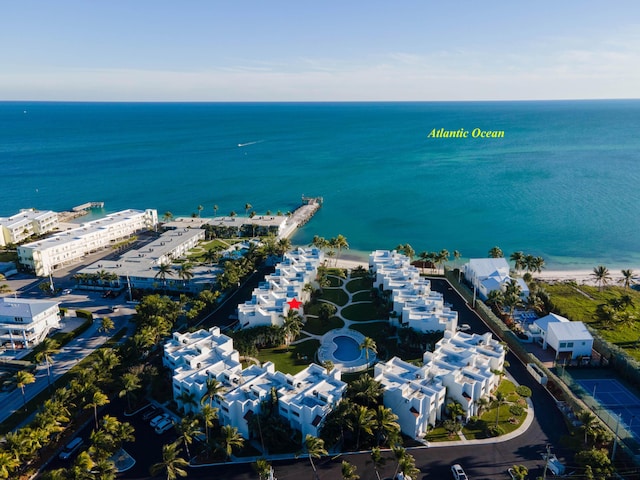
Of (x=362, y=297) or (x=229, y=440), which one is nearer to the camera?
(x=229, y=440)

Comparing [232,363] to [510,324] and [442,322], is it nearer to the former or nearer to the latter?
[442,322]

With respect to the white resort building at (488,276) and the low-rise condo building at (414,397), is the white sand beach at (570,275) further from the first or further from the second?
the low-rise condo building at (414,397)

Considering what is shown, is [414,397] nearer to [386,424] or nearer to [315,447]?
[386,424]

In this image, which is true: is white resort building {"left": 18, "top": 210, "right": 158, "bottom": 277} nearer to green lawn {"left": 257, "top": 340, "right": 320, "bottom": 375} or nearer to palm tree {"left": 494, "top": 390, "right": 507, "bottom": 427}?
green lawn {"left": 257, "top": 340, "right": 320, "bottom": 375}

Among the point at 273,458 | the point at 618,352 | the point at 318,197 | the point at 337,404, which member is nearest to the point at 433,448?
the point at 337,404

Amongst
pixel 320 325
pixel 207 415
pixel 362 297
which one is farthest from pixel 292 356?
pixel 362 297

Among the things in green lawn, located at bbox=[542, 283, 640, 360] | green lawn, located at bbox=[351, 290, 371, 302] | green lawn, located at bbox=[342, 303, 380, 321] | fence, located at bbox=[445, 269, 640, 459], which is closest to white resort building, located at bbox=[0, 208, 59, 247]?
green lawn, located at bbox=[351, 290, 371, 302]
